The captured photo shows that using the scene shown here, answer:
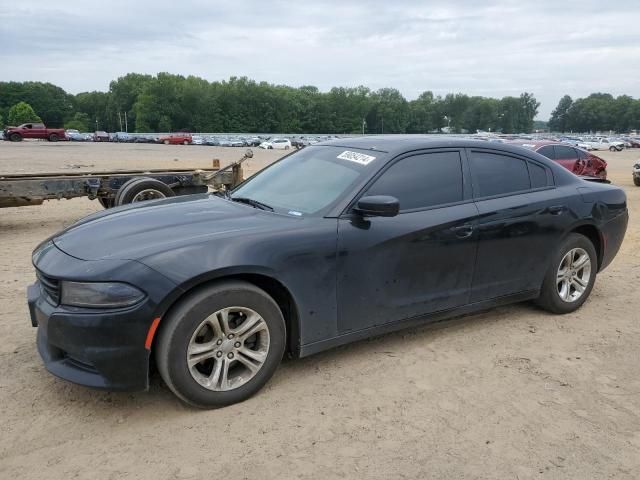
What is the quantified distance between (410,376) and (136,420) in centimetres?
174

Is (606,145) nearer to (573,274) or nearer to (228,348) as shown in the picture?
(573,274)

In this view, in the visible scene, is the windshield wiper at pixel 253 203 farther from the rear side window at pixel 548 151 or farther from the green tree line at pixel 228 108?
the green tree line at pixel 228 108

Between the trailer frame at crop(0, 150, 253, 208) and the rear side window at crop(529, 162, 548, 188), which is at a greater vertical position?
the rear side window at crop(529, 162, 548, 188)

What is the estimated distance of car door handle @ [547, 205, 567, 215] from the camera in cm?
460

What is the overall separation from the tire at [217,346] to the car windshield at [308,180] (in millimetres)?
761

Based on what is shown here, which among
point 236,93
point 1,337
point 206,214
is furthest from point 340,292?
point 236,93

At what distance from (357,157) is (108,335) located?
211 cm

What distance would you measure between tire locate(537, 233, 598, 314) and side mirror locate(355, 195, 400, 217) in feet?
6.41

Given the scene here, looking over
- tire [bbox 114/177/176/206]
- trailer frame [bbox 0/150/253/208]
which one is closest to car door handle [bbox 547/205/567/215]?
trailer frame [bbox 0/150/253/208]

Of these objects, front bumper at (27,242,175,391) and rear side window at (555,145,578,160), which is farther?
rear side window at (555,145,578,160)

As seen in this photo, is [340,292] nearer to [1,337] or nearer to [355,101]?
[1,337]

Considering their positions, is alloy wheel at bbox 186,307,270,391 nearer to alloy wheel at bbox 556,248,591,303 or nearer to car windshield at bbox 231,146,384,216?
car windshield at bbox 231,146,384,216

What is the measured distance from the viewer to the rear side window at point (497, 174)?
A: 171 inches

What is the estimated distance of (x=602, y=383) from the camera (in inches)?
145
